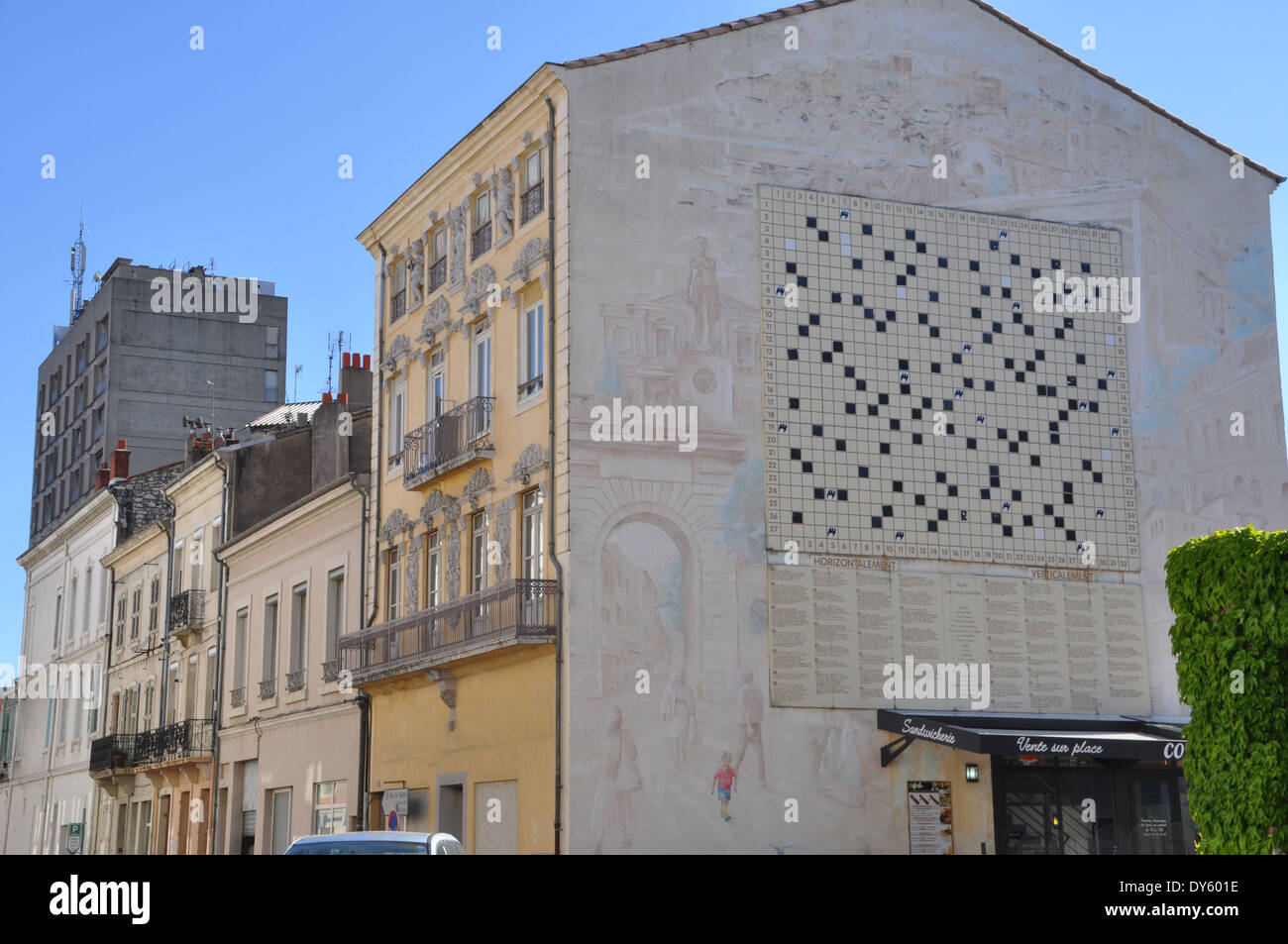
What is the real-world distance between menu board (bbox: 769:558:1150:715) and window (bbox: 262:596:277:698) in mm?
16006

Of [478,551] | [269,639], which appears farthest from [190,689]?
[478,551]

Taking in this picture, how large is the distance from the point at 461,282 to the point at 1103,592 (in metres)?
12.5

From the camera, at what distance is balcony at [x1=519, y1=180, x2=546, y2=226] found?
1004 inches

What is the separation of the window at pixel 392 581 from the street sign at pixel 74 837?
22.4 metres

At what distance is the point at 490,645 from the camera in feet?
79.3

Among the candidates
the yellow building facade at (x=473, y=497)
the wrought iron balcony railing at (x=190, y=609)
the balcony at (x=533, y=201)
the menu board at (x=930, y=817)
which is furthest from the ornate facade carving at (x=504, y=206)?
the wrought iron balcony railing at (x=190, y=609)

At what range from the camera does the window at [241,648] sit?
124 ft

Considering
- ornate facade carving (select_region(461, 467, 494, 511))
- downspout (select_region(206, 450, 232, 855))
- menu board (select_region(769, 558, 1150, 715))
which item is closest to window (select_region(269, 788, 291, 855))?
downspout (select_region(206, 450, 232, 855))

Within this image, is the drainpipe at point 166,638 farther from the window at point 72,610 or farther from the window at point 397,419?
the window at point 397,419

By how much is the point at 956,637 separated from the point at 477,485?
837cm
